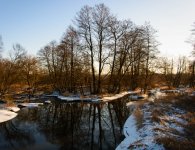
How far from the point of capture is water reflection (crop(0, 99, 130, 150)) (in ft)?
47.2

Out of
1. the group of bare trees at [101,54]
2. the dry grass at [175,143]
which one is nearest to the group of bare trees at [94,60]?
the group of bare trees at [101,54]

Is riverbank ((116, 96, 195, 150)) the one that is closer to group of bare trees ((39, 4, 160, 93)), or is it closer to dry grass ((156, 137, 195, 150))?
dry grass ((156, 137, 195, 150))

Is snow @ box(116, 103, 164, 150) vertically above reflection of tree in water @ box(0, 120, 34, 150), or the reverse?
snow @ box(116, 103, 164, 150)

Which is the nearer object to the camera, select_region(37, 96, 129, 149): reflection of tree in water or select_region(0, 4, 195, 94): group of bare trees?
select_region(37, 96, 129, 149): reflection of tree in water

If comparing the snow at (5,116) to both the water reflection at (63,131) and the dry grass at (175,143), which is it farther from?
the dry grass at (175,143)

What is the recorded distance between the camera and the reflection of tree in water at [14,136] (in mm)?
14617

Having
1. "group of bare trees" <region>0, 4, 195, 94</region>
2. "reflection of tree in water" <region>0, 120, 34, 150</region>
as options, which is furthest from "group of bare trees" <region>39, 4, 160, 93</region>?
"reflection of tree in water" <region>0, 120, 34, 150</region>

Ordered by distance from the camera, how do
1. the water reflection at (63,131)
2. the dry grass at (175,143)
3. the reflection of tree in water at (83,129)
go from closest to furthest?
the dry grass at (175,143), the water reflection at (63,131), the reflection of tree in water at (83,129)

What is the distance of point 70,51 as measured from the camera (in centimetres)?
5072

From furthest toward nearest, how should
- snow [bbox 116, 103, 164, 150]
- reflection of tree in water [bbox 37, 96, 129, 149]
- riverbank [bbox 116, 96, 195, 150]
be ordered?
reflection of tree in water [bbox 37, 96, 129, 149] < snow [bbox 116, 103, 164, 150] < riverbank [bbox 116, 96, 195, 150]

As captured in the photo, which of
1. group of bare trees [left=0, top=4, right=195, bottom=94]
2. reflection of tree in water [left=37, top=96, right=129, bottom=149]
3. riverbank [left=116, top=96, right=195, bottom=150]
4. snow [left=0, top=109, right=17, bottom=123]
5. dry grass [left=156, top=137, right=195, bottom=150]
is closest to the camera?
dry grass [left=156, top=137, right=195, bottom=150]

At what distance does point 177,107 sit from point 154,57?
2508 cm

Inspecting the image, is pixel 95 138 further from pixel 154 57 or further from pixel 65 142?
pixel 154 57

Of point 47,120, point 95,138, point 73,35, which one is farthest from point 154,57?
point 95,138
